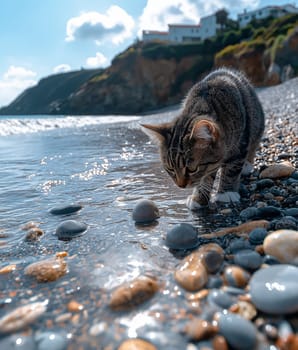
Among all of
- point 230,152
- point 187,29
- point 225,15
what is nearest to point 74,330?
point 230,152

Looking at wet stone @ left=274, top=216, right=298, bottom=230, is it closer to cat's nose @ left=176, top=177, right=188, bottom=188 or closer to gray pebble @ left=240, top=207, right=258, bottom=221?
A: gray pebble @ left=240, top=207, right=258, bottom=221

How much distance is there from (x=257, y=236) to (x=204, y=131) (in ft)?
3.28

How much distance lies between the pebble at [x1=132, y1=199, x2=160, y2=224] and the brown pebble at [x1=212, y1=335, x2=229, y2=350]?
139 centimetres

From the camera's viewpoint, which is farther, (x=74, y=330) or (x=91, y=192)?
(x=91, y=192)

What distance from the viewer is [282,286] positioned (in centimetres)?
129

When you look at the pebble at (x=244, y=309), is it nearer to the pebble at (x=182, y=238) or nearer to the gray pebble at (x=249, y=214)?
the pebble at (x=182, y=238)

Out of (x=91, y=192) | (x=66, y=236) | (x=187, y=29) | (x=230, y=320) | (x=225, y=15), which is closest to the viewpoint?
(x=230, y=320)

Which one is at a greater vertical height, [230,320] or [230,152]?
[230,152]

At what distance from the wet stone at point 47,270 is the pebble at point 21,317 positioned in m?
0.24

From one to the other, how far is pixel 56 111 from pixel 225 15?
3752 centimetres

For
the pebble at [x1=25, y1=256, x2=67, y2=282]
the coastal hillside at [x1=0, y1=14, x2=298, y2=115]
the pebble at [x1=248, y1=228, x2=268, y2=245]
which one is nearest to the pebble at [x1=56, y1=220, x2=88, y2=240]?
the pebble at [x1=25, y1=256, x2=67, y2=282]

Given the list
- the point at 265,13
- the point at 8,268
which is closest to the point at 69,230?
the point at 8,268

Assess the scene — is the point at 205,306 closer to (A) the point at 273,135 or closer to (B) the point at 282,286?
(B) the point at 282,286

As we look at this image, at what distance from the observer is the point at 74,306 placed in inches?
57.4
